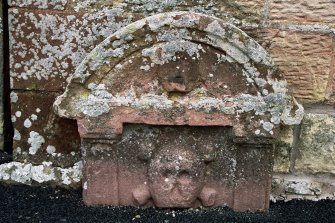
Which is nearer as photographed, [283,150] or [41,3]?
[41,3]

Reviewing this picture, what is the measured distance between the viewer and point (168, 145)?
2.04 meters

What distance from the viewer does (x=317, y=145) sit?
7.11 feet

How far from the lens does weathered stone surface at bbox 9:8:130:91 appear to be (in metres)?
2.05

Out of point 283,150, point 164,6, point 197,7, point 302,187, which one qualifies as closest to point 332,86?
point 283,150

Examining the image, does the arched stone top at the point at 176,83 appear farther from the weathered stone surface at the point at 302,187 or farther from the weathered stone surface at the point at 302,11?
the weathered stone surface at the point at 302,187

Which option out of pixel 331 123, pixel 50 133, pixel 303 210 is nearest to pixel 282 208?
pixel 303 210

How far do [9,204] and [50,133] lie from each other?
1.10 feet

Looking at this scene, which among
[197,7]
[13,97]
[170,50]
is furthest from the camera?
[13,97]

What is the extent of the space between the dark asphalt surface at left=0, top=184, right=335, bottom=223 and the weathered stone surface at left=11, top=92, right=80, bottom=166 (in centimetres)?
16

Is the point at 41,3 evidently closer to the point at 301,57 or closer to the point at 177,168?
the point at 177,168

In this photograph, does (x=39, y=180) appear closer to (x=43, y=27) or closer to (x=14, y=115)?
(x=14, y=115)

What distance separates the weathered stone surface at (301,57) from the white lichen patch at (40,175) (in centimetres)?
94

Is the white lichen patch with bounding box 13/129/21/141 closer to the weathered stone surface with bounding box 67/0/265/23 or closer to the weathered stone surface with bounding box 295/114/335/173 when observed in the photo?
the weathered stone surface with bounding box 67/0/265/23

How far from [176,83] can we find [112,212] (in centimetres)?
58
